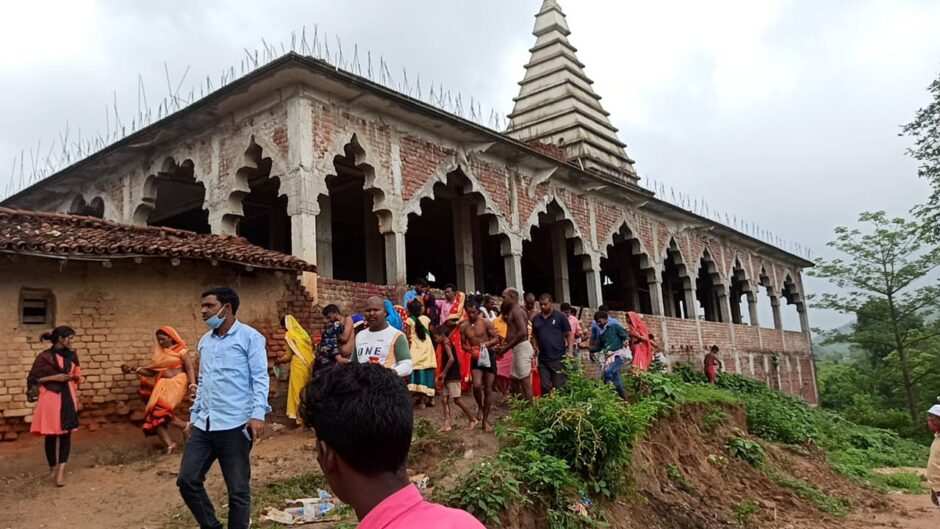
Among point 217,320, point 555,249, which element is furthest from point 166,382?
point 555,249

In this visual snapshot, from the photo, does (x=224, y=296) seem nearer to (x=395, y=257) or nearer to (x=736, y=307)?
(x=395, y=257)

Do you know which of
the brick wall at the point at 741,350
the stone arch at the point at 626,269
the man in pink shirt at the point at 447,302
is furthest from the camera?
the brick wall at the point at 741,350

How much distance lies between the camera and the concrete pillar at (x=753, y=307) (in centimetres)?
2573

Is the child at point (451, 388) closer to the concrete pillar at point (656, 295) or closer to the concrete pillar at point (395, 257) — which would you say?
the concrete pillar at point (395, 257)

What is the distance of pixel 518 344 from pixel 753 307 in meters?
20.6

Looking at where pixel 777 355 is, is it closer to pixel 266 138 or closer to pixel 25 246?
pixel 266 138

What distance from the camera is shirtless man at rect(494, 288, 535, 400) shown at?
798 centimetres

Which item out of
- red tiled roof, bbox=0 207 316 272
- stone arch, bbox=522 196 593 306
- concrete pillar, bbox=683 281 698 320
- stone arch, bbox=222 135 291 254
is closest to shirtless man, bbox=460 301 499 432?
red tiled roof, bbox=0 207 316 272

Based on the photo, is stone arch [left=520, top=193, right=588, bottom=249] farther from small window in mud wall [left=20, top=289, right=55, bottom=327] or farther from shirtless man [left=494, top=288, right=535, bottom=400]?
small window in mud wall [left=20, top=289, right=55, bottom=327]

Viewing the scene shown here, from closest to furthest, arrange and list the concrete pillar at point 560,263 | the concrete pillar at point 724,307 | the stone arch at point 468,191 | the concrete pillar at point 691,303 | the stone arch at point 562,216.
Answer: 1. the stone arch at point 468,191
2. the stone arch at point 562,216
3. the concrete pillar at point 560,263
4. the concrete pillar at point 691,303
5. the concrete pillar at point 724,307

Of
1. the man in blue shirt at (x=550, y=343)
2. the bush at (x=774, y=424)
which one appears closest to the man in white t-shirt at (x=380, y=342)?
the man in blue shirt at (x=550, y=343)

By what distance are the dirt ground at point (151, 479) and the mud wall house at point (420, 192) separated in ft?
11.1

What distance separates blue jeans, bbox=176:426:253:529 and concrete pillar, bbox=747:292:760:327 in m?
24.6

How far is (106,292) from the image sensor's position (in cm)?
823
